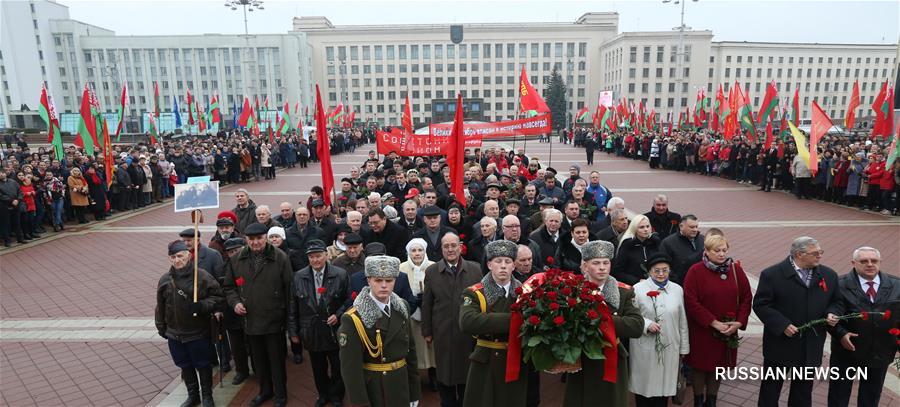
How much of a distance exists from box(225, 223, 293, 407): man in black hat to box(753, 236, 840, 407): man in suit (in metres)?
4.19

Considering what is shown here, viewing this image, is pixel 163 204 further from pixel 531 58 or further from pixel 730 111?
pixel 531 58

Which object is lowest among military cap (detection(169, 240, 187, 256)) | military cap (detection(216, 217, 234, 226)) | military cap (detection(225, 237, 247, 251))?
military cap (detection(225, 237, 247, 251))

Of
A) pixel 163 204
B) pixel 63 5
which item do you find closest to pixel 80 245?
pixel 163 204

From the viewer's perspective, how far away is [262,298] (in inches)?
190

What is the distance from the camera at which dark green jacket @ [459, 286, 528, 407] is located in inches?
138

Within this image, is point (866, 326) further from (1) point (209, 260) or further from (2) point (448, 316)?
(1) point (209, 260)

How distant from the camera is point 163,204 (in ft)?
55.7

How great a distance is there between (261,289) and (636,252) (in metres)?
3.67

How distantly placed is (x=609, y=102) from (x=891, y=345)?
4213 cm

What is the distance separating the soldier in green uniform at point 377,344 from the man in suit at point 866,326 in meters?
3.34

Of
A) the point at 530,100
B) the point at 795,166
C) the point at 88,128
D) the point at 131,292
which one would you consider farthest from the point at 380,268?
the point at 795,166

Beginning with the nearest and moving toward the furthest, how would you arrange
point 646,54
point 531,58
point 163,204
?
1. point 163,204
2. point 646,54
3. point 531,58

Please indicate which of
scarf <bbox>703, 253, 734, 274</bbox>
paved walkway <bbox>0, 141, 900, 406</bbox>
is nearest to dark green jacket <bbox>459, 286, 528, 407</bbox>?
paved walkway <bbox>0, 141, 900, 406</bbox>

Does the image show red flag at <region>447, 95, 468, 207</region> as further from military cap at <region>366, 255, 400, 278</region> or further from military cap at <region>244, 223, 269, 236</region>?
military cap at <region>366, 255, 400, 278</region>
